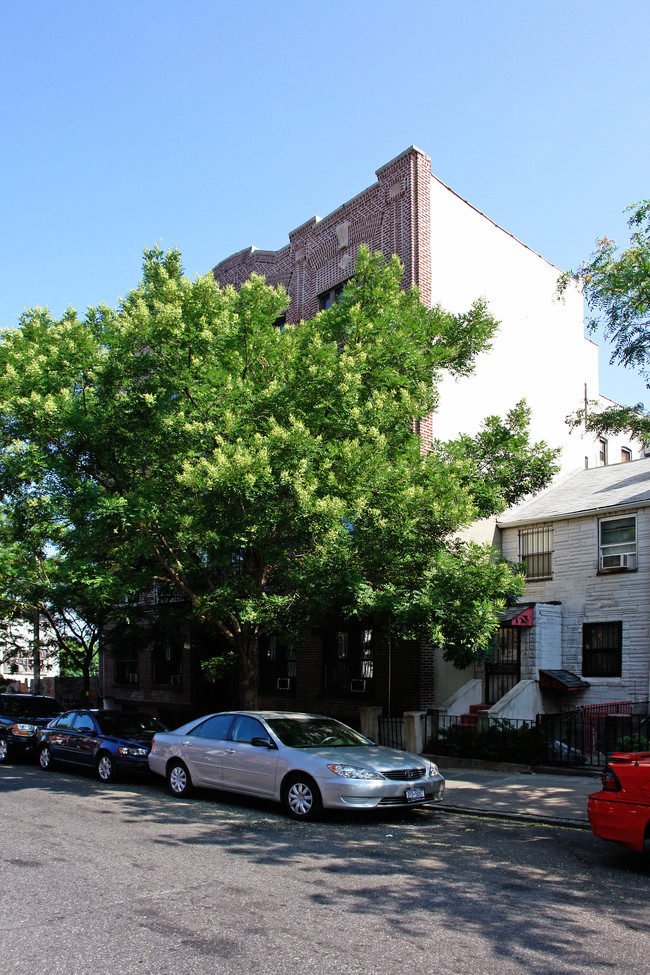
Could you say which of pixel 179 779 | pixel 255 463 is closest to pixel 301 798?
pixel 179 779

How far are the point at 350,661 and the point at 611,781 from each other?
13098 millimetres

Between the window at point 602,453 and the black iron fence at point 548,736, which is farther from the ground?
the window at point 602,453

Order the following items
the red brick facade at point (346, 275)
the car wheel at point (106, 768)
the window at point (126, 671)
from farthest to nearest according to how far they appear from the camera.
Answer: the window at point (126, 671) → the red brick facade at point (346, 275) → the car wheel at point (106, 768)

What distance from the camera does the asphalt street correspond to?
16.5 feet

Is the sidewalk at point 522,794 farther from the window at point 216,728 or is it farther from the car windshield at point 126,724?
the car windshield at point 126,724

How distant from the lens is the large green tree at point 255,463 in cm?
1243

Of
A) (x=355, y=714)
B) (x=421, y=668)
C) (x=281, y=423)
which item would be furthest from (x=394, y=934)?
(x=355, y=714)

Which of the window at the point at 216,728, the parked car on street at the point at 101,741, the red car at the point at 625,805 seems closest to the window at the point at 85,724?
the parked car on street at the point at 101,741

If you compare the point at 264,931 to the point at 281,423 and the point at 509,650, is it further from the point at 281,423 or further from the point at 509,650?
the point at 509,650

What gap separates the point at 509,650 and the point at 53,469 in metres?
11.4

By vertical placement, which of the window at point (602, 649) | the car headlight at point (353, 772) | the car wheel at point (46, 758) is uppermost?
the window at point (602, 649)

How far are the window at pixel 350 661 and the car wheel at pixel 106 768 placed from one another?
7473 millimetres

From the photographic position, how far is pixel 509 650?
18.8 meters

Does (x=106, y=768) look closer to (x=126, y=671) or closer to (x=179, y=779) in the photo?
(x=179, y=779)
